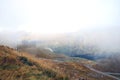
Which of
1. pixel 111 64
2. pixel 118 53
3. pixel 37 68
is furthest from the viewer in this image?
pixel 118 53

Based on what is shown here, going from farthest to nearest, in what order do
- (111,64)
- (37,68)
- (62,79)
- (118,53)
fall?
(118,53)
(111,64)
(37,68)
(62,79)

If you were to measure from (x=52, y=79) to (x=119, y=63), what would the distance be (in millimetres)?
90289

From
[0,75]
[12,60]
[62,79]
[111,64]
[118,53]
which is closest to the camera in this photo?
[62,79]

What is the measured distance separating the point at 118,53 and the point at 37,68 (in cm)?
12707

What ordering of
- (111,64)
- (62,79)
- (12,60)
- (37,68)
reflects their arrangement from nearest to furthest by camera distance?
(62,79), (37,68), (12,60), (111,64)

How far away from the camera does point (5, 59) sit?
135ft

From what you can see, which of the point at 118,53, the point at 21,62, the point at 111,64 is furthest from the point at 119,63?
the point at 21,62

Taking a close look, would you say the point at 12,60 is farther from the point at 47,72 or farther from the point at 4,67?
the point at 47,72

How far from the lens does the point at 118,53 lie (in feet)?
518

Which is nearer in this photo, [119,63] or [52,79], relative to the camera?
[52,79]

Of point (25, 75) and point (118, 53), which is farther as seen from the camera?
point (118, 53)

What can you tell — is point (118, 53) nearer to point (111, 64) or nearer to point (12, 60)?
point (111, 64)

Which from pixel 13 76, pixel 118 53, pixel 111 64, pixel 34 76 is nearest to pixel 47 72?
pixel 34 76

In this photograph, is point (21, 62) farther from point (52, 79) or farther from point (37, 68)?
point (52, 79)
